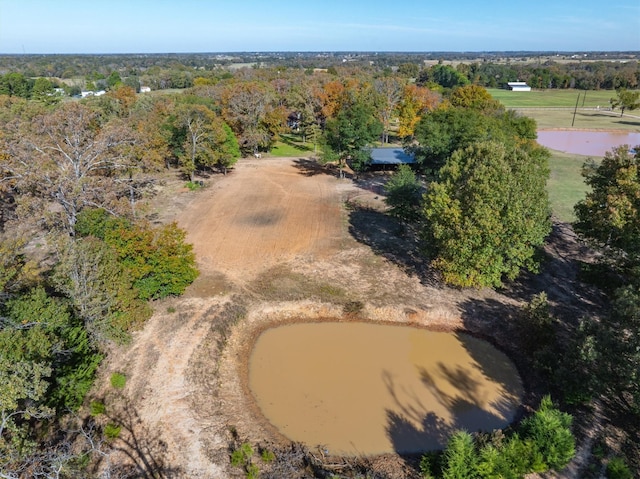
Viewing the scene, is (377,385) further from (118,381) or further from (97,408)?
(97,408)

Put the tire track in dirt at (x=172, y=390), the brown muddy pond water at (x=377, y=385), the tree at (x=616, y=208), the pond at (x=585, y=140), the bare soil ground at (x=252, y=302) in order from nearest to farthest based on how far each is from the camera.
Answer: the tire track in dirt at (x=172, y=390)
the bare soil ground at (x=252, y=302)
the brown muddy pond water at (x=377, y=385)
the tree at (x=616, y=208)
the pond at (x=585, y=140)

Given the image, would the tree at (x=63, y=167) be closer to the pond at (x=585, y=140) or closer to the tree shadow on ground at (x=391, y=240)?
the tree shadow on ground at (x=391, y=240)

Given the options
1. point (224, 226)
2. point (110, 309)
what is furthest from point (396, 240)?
point (110, 309)

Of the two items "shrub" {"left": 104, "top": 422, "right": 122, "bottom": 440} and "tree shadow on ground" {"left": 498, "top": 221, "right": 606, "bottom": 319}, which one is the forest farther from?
"tree shadow on ground" {"left": 498, "top": 221, "right": 606, "bottom": 319}

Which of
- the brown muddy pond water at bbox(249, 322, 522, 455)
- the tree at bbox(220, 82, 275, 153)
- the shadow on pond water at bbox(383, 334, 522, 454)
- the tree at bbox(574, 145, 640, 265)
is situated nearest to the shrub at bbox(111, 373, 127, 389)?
the brown muddy pond water at bbox(249, 322, 522, 455)

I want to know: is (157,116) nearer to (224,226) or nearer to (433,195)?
(224,226)

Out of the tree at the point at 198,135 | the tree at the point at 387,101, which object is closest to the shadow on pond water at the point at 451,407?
the tree at the point at 198,135
